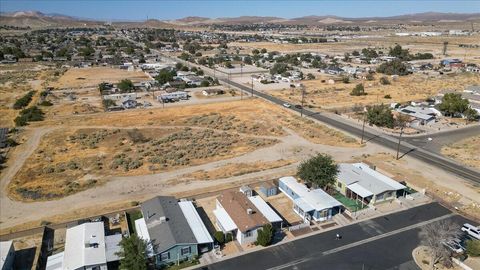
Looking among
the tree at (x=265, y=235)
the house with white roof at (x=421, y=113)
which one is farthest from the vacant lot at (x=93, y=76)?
the tree at (x=265, y=235)

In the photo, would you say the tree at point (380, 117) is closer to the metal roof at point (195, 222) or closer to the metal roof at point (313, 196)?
the metal roof at point (313, 196)

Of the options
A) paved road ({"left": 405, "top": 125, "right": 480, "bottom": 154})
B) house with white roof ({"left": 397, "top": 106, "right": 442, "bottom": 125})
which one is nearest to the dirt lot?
paved road ({"left": 405, "top": 125, "right": 480, "bottom": 154})

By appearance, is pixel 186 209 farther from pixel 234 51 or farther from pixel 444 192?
pixel 234 51

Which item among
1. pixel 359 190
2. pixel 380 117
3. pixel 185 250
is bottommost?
pixel 185 250

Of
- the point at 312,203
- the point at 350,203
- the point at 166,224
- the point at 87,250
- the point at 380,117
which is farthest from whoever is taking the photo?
the point at 380,117

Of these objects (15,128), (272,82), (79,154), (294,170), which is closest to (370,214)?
(294,170)

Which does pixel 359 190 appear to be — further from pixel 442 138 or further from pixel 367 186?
pixel 442 138

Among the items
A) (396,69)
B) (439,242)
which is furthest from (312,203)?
(396,69)
